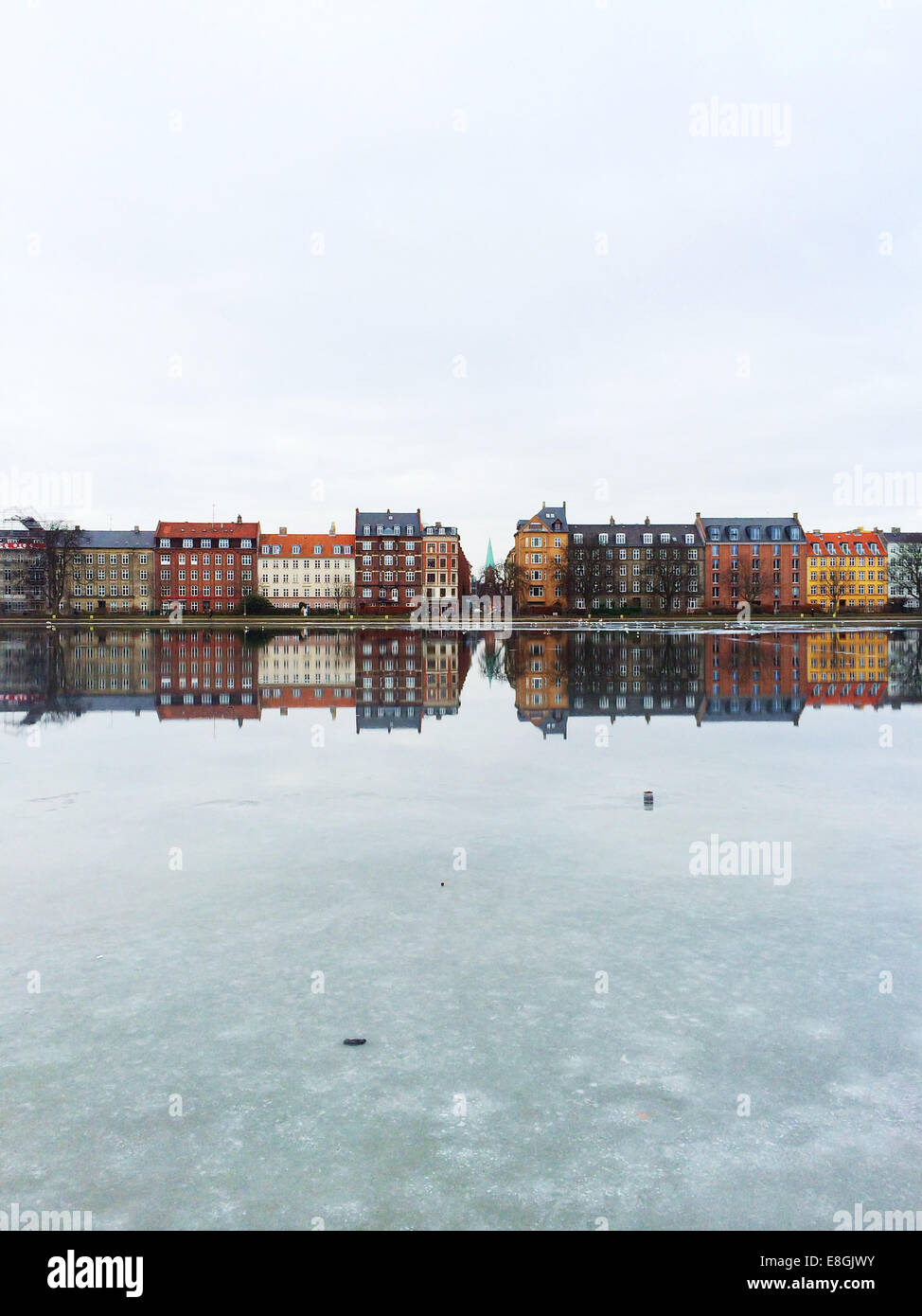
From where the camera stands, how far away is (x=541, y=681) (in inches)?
1030

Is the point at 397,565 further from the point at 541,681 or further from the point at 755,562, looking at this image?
the point at 541,681

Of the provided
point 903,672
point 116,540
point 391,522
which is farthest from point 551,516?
point 903,672

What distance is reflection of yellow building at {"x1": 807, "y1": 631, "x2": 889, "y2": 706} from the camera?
22062 millimetres

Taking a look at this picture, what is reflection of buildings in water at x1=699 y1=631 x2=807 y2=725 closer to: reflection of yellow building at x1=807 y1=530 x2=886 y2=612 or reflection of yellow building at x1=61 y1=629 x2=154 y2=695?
reflection of yellow building at x1=61 y1=629 x2=154 y2=695

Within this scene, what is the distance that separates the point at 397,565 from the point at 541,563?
19514 millimetres

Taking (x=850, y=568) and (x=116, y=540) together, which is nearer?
(x=116, y=540)

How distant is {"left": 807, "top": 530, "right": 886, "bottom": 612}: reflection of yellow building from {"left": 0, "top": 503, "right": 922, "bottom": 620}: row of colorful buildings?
20.5 feet

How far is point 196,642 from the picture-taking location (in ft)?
163

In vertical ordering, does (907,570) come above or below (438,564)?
below

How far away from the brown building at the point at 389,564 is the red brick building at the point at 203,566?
1461cm

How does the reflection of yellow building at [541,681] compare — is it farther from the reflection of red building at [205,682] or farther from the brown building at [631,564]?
the brown building at [631,564]

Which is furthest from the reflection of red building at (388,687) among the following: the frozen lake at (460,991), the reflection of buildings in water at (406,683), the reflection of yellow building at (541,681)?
the frozen lake at (460,991)

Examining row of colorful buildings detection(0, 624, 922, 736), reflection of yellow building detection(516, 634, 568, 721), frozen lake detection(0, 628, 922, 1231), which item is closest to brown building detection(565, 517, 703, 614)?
row of colorful buildings detection(0, 624, 922, 736)

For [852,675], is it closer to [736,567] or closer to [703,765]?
[703,765]
